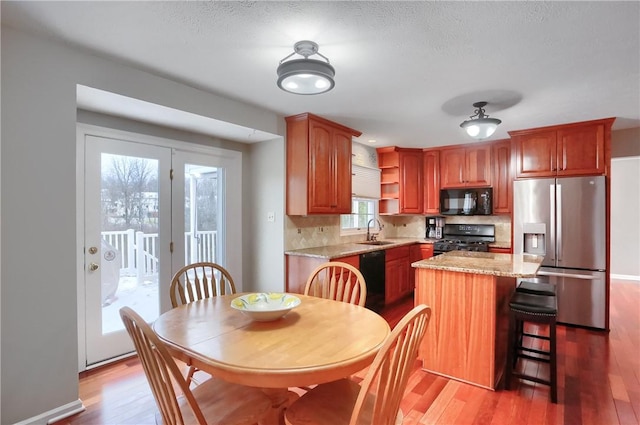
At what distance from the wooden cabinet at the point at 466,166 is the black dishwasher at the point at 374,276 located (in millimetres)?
1837

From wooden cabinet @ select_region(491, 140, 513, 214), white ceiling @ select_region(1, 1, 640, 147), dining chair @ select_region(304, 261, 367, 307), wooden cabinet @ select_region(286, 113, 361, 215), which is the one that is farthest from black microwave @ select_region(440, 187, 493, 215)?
dining chair @ select_region(304, 261, 367, 307)

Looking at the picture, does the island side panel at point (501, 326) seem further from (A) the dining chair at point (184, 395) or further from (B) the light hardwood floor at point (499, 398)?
(A) the dining chair at point (184, 395)

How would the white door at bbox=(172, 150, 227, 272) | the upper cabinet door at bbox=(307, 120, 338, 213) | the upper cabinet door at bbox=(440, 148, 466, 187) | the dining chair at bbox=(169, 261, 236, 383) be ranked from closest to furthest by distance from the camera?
the dining chair at bbox=(169, 261, 236, 383) < the white door at bbox=(172, 150, 227, 272) < the upper cabinet door at bbox=(307, 120, 338, 213) < the upper cabinet door at bbox=(440, 148, 466, 187)

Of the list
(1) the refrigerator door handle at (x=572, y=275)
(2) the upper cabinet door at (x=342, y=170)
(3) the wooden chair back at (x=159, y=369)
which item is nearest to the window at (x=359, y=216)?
(2) the upper cabinet door at (x=342, y=170)

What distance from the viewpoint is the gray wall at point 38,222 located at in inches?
72.0

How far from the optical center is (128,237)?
2.89m

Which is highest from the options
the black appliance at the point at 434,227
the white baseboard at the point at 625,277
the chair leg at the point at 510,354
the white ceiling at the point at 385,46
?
the white ceiling at the point at 385,46

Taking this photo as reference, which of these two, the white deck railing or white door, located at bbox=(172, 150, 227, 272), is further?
white door, located at bbox=(172, 150, 227, 272)

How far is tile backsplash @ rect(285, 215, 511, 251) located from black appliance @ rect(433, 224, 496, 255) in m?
0.09

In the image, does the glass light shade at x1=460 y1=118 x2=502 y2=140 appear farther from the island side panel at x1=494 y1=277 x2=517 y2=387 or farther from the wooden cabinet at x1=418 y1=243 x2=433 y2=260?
the wooden cabinet at x1=418 y1=243 x2=433 y2=260

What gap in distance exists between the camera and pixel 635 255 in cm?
620

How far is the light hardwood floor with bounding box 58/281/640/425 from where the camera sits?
6.68 feet

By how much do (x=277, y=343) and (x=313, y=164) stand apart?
2.36m

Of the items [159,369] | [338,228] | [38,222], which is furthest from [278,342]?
[338,228]
